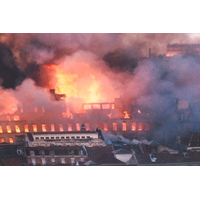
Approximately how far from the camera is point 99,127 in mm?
3936

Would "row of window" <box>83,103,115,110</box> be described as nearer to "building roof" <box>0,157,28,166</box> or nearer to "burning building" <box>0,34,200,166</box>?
"burning building" <box>0,34,200,166</box>

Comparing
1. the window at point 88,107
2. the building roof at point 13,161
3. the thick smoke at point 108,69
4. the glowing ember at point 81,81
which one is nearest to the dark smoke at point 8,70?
the thick smoke at point 108,69

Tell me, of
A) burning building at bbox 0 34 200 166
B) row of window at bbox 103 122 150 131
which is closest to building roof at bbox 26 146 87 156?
burning building at bbox 0 34 200 166

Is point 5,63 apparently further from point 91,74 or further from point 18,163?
point 18,163

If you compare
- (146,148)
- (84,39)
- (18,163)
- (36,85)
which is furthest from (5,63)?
(146,148)

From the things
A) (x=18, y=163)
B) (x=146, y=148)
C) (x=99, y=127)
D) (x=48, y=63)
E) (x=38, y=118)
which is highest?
(x=48, y=63)

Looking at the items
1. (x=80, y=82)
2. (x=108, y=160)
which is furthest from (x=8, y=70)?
(x=108, y=160)

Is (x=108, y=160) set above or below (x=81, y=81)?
below

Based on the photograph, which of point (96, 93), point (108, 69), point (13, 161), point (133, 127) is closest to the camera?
point (108, 69)

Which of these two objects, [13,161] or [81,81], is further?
[13,161]

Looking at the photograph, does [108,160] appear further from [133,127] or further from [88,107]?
[88,107]

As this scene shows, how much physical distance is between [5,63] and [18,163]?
2220 mm

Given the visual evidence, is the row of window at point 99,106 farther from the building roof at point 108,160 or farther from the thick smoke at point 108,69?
the building roof at point 108,160
